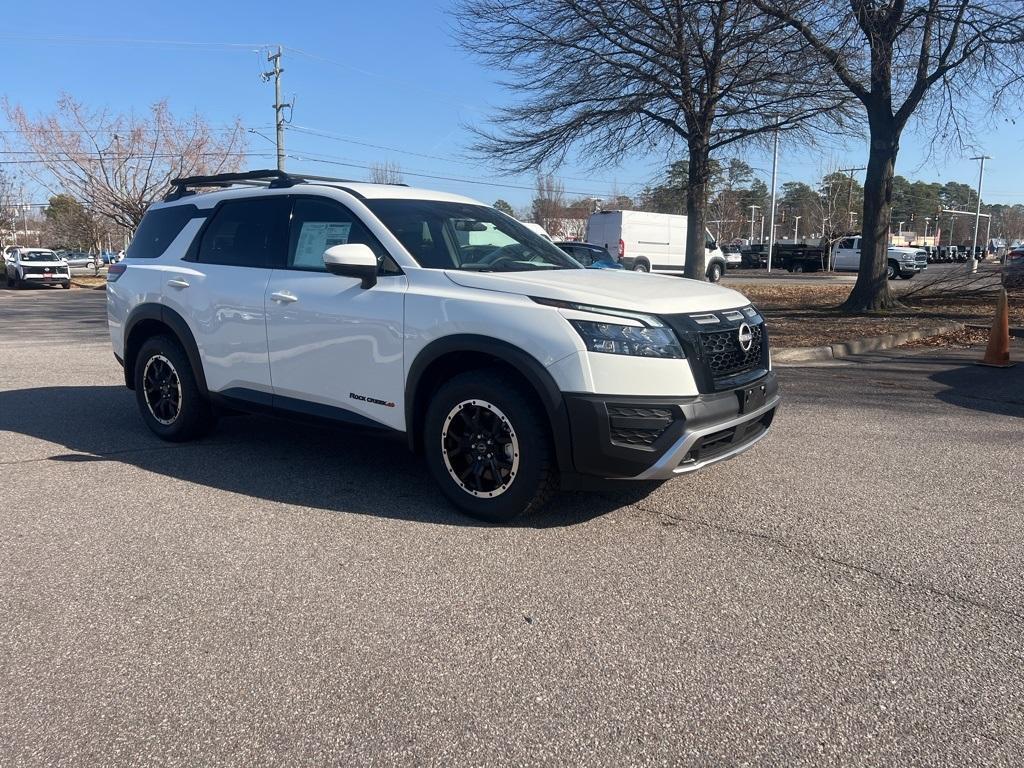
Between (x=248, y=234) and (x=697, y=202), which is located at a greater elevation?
(x=697, y=202)

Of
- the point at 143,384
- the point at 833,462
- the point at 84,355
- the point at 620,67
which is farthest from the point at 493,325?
the point at 620,67

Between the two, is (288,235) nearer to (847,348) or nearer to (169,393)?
(169,393)

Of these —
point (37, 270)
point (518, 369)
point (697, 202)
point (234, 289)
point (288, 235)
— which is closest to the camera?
point (518, 369)

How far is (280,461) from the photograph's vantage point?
5699 millimetres

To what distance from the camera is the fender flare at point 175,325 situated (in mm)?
5773

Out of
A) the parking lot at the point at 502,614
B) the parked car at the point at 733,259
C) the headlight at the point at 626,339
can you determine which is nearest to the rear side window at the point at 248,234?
the parking lot at the point at 502,614

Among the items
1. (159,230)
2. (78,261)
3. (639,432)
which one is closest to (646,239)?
(159,230)

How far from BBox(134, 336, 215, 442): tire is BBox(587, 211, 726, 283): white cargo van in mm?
27296

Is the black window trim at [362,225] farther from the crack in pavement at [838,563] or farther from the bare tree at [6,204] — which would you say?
the bare tree at [6,204]

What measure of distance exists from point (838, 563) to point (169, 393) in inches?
186

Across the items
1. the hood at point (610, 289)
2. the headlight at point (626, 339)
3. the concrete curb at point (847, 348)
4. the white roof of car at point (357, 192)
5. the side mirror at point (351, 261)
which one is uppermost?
the white roof of car at point (357, 192)

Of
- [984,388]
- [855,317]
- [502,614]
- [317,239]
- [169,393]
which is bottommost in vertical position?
[502,614]

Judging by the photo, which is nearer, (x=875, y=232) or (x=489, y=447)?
(x=489, y=447)

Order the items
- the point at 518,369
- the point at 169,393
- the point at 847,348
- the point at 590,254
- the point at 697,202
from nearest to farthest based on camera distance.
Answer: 1. the point at 518,369
2. the point at 169,393
3. the point at 847,348
4. the point at 590,254
5. the point at 697,202
